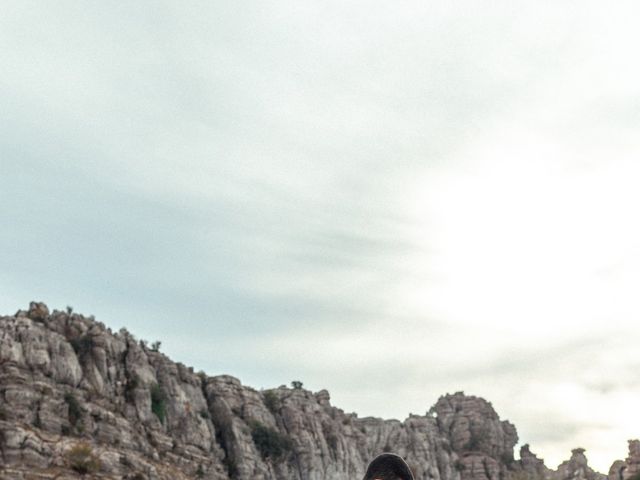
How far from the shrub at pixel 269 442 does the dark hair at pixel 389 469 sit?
190 metres

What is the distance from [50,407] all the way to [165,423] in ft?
107

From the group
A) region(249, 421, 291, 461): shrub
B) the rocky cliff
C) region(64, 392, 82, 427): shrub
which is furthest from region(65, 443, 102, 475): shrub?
region(249, 421, 291, 461): shrub

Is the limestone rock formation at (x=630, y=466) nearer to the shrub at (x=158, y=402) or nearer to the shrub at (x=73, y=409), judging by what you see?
the shrub at (x=158, y=402)

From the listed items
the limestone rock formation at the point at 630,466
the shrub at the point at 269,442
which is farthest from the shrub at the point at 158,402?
the limestone rock formation at the point at 630,466

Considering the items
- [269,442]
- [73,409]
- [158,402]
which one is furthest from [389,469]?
[269,442]

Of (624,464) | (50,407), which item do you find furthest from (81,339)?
(624,464)

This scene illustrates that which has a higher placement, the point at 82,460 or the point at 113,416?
the point at 113,416

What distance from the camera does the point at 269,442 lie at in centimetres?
19262

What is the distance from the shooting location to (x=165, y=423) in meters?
170

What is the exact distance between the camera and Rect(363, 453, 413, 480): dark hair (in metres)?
4.89

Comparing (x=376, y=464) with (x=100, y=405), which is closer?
(x=376, y=464)

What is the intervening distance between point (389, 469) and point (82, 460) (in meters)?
131

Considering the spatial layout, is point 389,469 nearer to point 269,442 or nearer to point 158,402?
point 158,402

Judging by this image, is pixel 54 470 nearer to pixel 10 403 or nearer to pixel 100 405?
pixel 10 403
